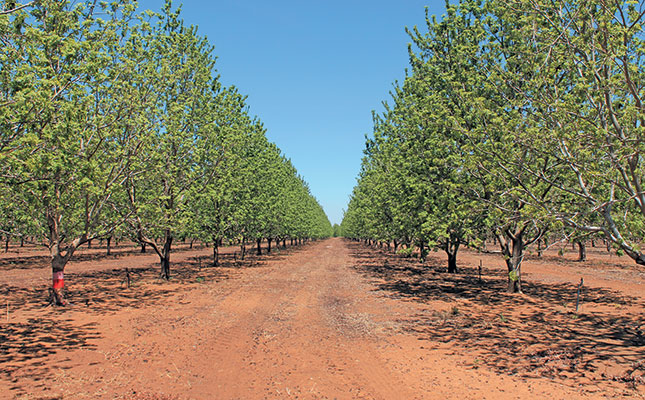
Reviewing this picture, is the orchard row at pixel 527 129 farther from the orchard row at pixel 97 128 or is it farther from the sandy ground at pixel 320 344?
the orchard row at pixel 97 128

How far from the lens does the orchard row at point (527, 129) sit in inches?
364

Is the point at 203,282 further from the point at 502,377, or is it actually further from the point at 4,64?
the point at 502,377

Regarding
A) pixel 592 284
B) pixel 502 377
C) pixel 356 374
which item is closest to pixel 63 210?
pixel 356 374

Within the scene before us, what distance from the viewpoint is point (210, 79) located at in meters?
25.5

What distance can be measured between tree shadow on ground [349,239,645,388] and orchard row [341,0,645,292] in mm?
2130

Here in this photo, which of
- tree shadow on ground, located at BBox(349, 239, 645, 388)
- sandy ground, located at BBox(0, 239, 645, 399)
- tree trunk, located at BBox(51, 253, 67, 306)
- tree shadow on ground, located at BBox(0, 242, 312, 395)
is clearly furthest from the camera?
tree trunk, located at BBox(51, 253, 67, 306)

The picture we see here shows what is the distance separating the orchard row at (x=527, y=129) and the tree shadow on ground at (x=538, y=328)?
6.99 ft

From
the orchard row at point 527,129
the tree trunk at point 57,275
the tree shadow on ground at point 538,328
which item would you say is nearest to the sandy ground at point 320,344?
the tree shadow on ground at point 538,328

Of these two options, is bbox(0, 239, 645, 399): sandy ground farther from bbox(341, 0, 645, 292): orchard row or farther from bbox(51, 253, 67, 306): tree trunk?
bbox(341, 0, 645, 292): orchard row

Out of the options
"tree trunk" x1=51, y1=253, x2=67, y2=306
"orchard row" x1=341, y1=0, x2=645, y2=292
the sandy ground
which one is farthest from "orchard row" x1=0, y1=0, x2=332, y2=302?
"orchard row" x1=341, y1=0, x2=645, y2=292

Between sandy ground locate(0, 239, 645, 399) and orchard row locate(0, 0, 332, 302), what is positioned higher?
orchard row locate(0, 0, 332, 302)

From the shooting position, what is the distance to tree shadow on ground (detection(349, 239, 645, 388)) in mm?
9172

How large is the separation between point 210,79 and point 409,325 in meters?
20.7

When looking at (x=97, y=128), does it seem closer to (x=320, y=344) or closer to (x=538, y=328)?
(x=320, y=344)
